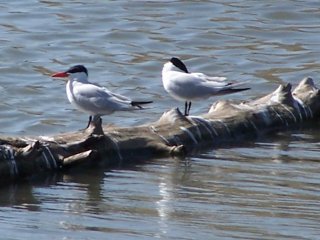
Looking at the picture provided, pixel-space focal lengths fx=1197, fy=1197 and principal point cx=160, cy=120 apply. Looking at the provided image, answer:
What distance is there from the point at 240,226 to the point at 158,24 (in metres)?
9.39

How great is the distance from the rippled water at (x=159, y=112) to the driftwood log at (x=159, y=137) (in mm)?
116

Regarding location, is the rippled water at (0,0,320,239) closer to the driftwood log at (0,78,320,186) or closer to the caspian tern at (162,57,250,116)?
the driftwood log at (0,78,320,186)

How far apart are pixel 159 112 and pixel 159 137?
3326 mm

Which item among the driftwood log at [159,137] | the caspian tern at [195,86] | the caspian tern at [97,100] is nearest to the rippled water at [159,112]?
the driftwood log at [159,137]

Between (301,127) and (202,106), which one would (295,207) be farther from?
(202,106)

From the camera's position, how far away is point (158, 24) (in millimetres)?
15594

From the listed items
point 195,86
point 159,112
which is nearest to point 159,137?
point 195,86

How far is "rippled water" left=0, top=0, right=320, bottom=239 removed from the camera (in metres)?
6.52

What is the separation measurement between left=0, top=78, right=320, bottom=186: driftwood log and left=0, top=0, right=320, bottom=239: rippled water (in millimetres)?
116

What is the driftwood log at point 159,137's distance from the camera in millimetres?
7504

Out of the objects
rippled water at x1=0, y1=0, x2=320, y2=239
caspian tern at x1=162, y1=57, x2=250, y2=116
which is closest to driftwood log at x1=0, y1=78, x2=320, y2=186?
rippled water at x1=0, y1=0, x2=320, y2=239

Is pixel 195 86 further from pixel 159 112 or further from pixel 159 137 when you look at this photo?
pixel 159 112

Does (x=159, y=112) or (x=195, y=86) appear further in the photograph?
(x=159, y=112)

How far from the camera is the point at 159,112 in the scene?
11.7 meters
